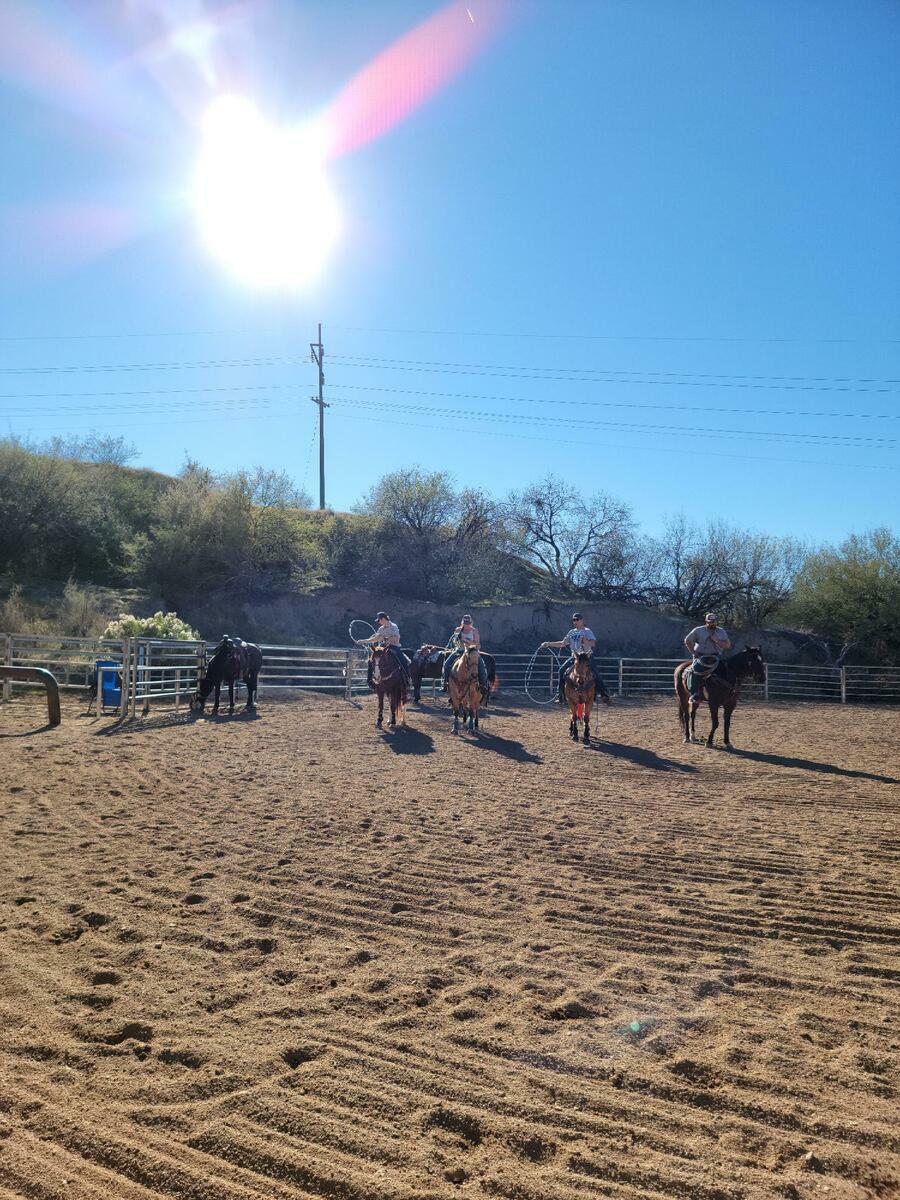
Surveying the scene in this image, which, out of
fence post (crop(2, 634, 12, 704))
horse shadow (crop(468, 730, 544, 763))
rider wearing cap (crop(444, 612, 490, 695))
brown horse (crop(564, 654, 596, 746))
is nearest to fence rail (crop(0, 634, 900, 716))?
fence post (crop(2, 634, 12, 704))

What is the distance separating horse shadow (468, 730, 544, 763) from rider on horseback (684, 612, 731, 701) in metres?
3.20

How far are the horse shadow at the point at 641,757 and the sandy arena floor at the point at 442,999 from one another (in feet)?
9.52

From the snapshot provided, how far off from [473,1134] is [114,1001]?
6.09 ft

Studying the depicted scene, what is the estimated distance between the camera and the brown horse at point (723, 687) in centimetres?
1356

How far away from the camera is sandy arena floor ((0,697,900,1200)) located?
2.65m

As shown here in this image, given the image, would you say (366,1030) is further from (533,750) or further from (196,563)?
(196,563)

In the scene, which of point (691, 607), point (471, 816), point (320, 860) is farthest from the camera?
point (691, 607)

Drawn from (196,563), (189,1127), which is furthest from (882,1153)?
(196,563)

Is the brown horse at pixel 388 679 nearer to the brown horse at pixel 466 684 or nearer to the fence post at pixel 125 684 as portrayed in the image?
the brown horse at pixel 466 684

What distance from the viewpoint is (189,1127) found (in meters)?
2.79

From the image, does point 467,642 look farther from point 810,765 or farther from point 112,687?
point 112,687

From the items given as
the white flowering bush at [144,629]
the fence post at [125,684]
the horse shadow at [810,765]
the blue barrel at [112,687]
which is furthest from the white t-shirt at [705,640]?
the white flowering bush at [144,629]

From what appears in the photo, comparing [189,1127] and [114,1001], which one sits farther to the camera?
[114,1001]

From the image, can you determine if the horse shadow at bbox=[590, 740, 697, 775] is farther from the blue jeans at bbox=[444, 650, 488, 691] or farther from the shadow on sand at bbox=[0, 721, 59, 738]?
A: the shadow on sand at bbox=[0, 721, 59, 738]
